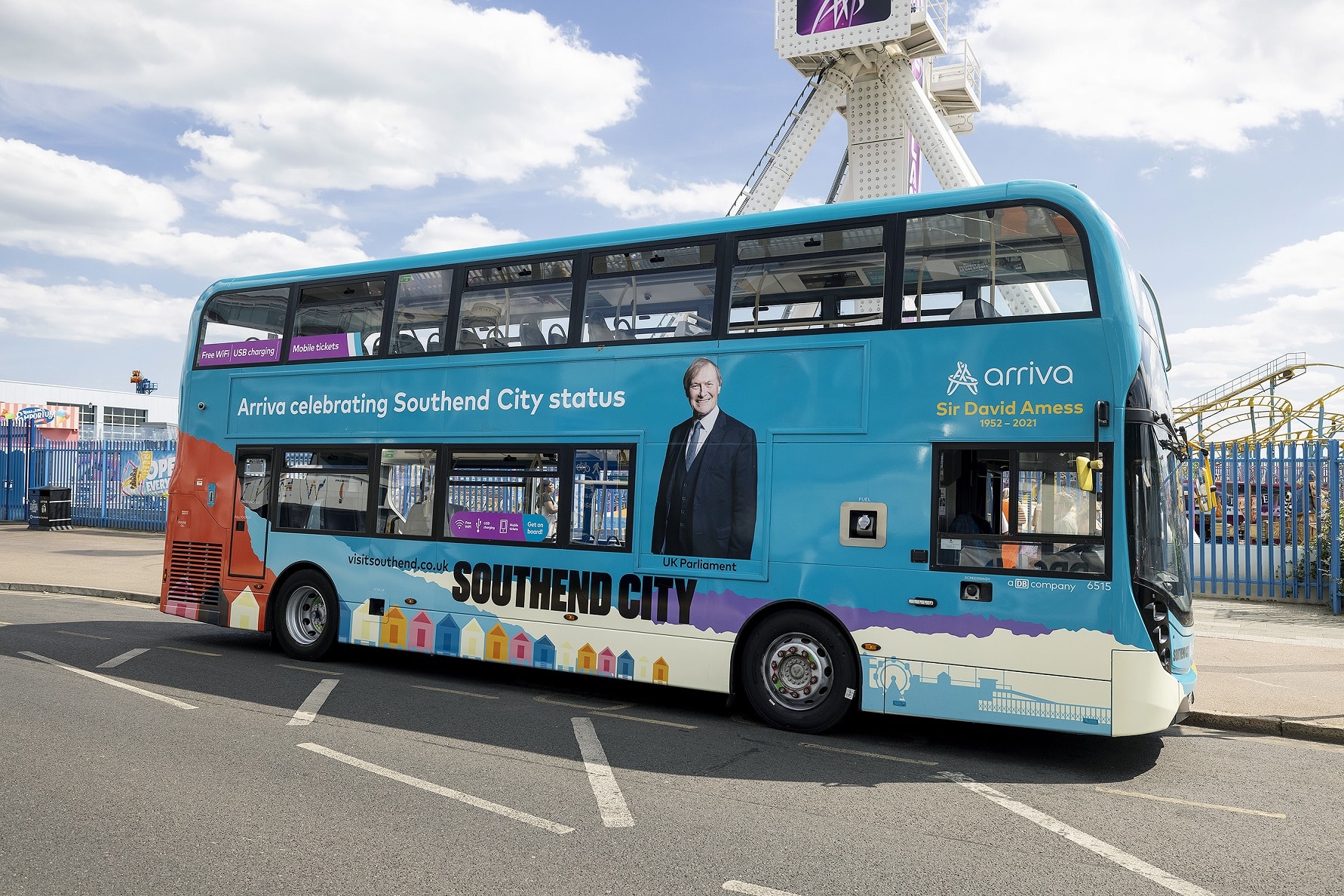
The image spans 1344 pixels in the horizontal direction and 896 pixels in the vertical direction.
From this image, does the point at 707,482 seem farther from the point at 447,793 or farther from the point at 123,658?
the point at 123,658

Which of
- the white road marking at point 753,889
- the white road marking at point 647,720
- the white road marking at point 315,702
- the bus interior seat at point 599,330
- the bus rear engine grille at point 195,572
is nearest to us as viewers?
the white road marking at point 753,889

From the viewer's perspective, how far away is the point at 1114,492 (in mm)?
6098

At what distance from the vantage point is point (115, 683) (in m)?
8.18

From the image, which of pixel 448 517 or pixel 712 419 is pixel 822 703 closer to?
pixel 712 419

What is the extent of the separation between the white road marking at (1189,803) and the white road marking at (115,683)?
655cm

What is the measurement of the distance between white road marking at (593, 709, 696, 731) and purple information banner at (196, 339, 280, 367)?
5313 mm

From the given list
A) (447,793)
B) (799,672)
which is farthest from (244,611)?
(799,672)

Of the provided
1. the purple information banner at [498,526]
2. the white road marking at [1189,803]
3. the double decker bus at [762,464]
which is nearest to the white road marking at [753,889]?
the white road marking at [1189,803]

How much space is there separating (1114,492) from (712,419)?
2953 mm

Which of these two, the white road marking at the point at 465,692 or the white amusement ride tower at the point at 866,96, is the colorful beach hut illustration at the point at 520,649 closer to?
the white road marking at the point at 465,692

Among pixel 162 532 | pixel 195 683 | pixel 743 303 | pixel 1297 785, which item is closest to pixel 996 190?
pixel 743 303

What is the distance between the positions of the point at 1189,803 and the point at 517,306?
250 inches

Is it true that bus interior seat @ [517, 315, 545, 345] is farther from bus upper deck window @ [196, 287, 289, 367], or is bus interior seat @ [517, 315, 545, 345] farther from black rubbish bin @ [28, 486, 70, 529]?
black rubbish bin @ [28, 486, 70, 529]

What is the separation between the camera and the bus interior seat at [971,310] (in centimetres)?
663
